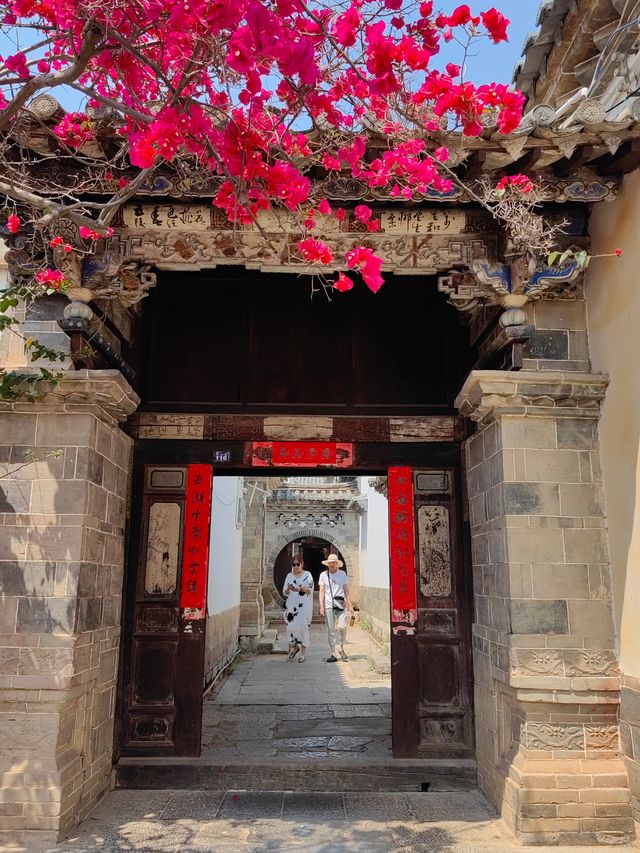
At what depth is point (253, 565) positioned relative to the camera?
617 inches

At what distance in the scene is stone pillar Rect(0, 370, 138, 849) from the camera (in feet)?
12.5

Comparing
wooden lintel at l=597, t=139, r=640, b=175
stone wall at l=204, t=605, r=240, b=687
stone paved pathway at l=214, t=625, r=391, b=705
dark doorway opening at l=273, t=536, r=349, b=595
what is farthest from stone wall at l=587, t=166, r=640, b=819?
dark doorway opening at l=273, t=536, r=349, b=595

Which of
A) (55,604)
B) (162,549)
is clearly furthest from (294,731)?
(55,604)

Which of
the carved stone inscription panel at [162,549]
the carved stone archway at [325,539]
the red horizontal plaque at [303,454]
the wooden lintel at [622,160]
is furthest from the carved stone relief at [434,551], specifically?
the carved stone archway at [325,539]

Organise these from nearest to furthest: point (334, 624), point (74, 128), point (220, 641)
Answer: point (74, 128), point (220, 641), point (334, 624)

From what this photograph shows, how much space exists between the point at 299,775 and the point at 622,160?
4.59 metres

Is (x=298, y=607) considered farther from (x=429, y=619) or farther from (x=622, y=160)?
(x=622, y=160)

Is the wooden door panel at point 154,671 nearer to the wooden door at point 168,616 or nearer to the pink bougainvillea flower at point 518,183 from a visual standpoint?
the wooden door at point 168,616

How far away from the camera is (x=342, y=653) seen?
11.4 meters

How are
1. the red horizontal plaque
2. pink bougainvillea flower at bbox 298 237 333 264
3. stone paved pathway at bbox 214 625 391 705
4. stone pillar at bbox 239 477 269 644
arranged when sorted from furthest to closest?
stone pillar at bbox 239 477 269 644 → stone paved pathway at bbox 214 625 391 705 → the red horizontal plaque → pink bougainvillea flower at bbox 298 237 333 264

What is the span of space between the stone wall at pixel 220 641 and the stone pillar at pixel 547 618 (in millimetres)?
4375

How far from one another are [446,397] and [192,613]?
2632 mm

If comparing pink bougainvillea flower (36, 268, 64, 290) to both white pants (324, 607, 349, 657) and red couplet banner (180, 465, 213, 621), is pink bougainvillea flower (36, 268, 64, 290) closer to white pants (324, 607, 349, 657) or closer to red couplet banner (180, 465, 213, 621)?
red couplet banner (180, 465, 213, 621)

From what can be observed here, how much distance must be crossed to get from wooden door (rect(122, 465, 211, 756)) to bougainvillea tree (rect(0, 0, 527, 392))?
190 cm
